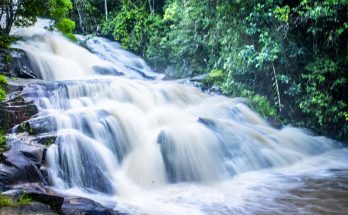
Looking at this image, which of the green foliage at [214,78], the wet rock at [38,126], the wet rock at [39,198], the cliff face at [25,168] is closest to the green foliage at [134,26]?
the green foliage at [214,78]

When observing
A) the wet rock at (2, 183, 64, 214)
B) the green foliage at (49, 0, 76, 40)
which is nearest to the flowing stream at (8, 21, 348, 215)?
the wet rock at (2, 183, 64, 214)

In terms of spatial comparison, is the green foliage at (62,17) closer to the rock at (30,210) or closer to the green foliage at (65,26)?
the green foliage at (65,26)

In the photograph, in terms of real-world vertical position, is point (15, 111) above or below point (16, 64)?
below

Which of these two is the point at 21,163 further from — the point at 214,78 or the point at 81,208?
the point at 214,78

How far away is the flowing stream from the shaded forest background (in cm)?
63

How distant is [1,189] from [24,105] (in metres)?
3.02

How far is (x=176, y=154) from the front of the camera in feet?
23.2

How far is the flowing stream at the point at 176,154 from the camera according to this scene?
5.63m

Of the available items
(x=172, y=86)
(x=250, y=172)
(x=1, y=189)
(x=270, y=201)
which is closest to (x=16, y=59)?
(x=172, y=86)

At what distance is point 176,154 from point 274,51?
13.4 feet

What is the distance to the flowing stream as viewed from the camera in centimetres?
563

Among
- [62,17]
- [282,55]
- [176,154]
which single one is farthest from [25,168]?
[62,17]

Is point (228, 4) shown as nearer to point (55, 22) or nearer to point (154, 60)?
point (154, 60)

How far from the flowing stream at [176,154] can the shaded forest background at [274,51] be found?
0.63 m
